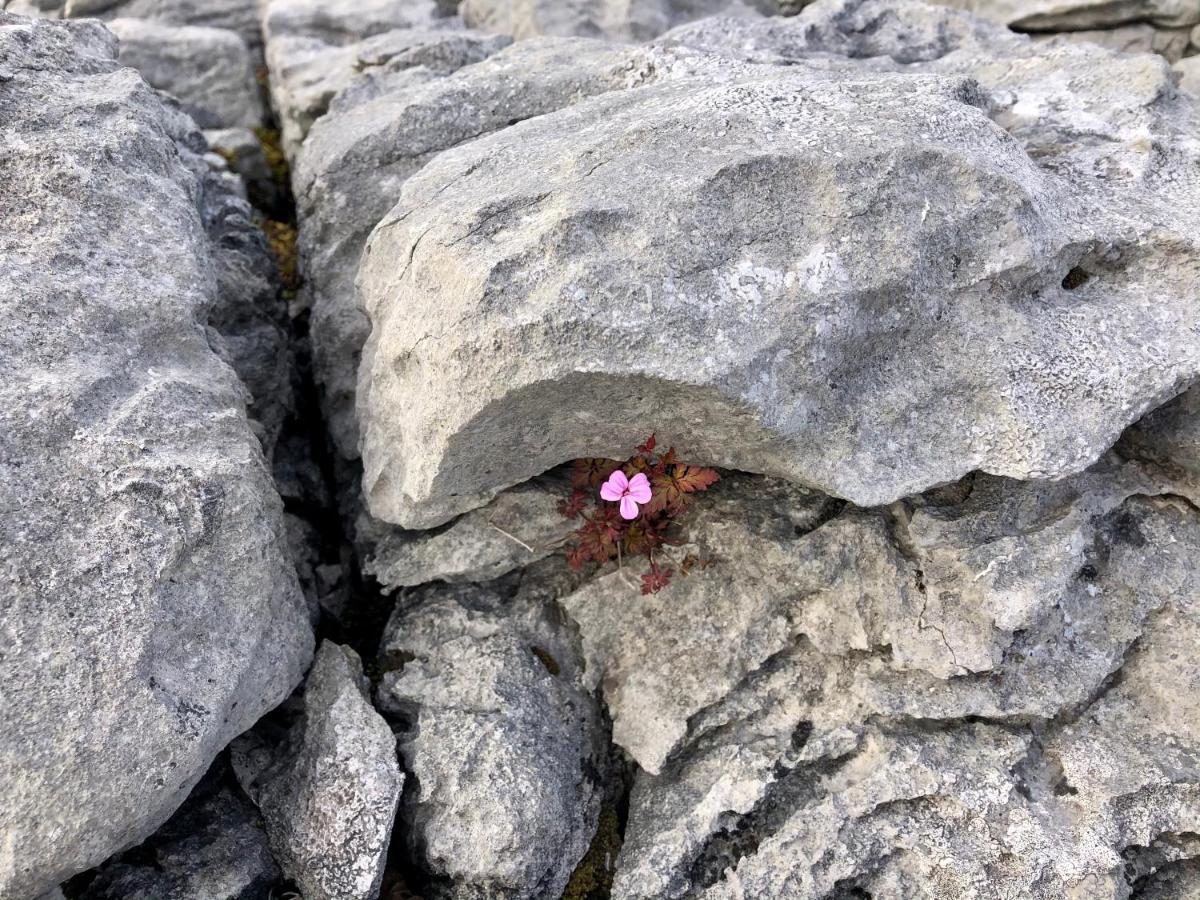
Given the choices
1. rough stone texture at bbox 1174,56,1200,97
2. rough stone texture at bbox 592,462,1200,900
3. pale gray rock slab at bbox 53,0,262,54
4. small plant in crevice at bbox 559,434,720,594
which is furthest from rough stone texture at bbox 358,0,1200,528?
pale gray rock slab at bbox 53,0,262,54

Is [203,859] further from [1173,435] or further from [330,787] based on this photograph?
[1173,435]

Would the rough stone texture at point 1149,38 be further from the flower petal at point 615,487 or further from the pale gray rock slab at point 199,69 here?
the pale gray rock slab at point 199,69

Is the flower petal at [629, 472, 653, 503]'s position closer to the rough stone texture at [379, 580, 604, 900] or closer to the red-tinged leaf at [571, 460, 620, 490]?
the red-tinged leaf at [571, 460, 620, 490]

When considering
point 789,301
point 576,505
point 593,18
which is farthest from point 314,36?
point 789,301

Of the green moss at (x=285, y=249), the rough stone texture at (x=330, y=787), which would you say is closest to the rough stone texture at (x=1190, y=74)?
the green moss at (x=285, y=249)

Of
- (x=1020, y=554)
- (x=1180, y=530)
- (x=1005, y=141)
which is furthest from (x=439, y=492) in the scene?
(x=1180, y=530)
